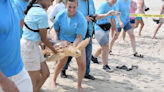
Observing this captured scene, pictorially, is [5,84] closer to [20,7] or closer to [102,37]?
[20,7]

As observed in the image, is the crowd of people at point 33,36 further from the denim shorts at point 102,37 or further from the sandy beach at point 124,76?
the sandy beach at point 124,76

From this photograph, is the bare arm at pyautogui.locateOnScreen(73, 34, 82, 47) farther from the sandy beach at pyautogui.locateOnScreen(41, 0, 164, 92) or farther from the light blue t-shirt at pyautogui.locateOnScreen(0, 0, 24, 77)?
the light blue t-shirt at pyautogui.locateOnScreen(0, 0, 24, 77)

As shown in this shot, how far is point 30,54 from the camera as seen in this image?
2.67 meters

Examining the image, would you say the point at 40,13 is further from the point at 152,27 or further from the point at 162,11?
the point at 152,27

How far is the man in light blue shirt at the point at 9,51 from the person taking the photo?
5.06ft

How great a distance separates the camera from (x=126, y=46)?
7.26 m

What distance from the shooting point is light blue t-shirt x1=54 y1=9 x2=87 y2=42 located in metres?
3.23

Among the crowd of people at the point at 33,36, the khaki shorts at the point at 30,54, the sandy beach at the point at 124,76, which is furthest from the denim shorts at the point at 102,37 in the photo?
the khaki shorts at the point at 30,54

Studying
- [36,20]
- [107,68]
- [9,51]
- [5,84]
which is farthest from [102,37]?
[5,84]

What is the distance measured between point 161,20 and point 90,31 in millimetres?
5098

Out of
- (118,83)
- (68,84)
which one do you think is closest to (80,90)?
(68,84)

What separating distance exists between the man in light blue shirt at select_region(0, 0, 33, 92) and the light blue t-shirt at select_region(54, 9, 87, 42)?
1.51 meters

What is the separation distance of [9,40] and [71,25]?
5.50ft

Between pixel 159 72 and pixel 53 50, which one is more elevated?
pixel 53 50
